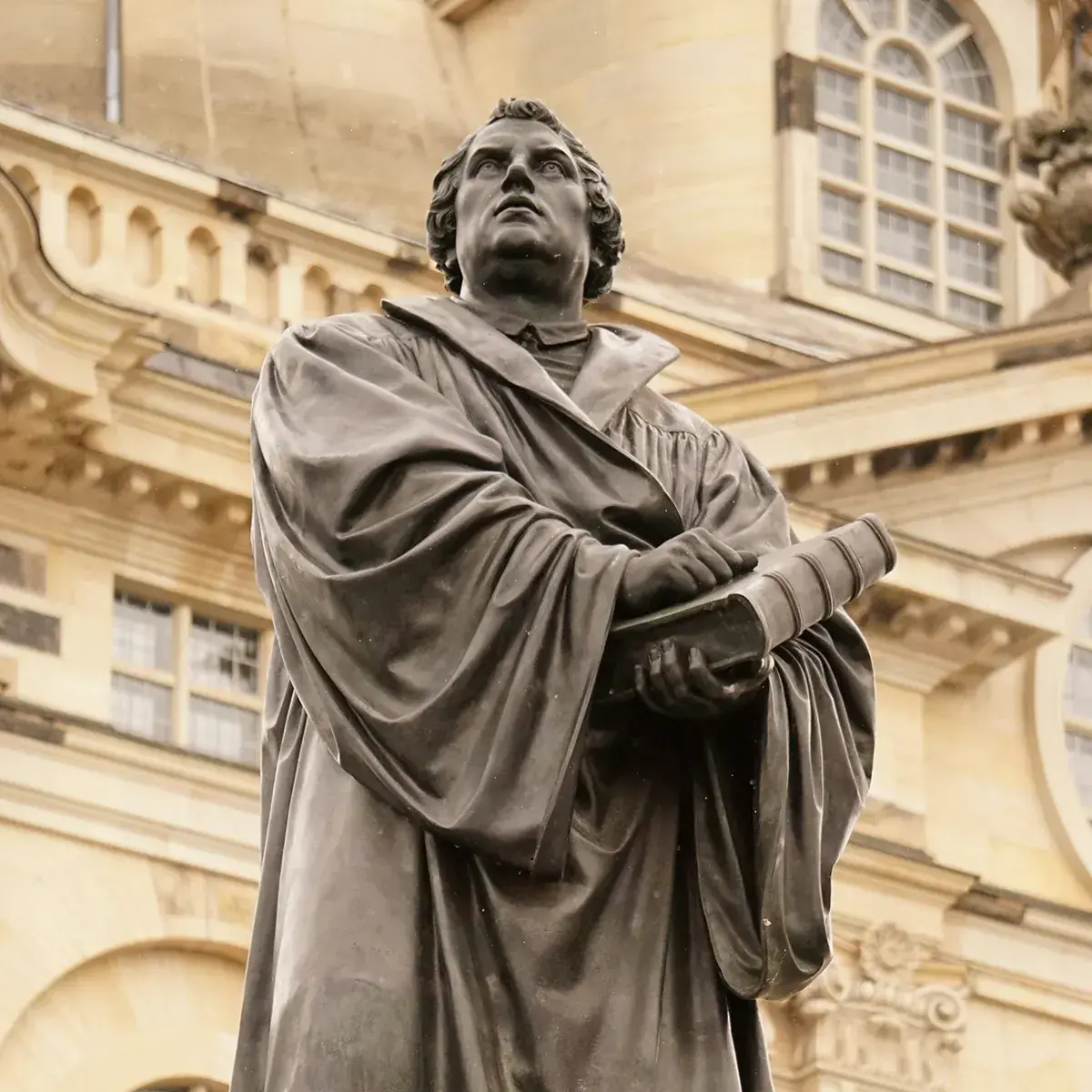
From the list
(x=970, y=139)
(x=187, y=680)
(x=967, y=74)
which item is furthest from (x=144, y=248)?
(x=967, y=74)

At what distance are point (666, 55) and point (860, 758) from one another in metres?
31.5

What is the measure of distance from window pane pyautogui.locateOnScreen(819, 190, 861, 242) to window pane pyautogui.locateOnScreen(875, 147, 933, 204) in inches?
11.1

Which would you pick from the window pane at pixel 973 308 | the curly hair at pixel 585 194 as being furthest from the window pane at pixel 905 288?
the curly hair at pixel 585 194

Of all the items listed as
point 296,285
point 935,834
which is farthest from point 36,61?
point 935,834

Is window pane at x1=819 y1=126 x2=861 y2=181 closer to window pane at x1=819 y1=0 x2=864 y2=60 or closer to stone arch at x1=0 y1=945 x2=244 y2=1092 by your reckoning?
window pane at x1=819 y1=0 x2=864 y2=60

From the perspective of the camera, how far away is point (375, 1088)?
20.3 feet

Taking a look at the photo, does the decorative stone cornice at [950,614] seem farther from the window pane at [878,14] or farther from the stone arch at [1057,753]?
the window pane at [878,14]

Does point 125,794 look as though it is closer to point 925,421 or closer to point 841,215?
point 925,421

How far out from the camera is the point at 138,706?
2719 cm

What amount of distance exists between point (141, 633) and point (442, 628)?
21201 mm

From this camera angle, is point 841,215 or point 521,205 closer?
point 521,205

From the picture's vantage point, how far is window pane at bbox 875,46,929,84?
37.9 metres

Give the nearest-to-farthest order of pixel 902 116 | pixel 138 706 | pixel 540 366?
pixel 540 366
pixel 138 706
pixel 902 116

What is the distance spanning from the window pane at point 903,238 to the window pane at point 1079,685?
6080 mm
